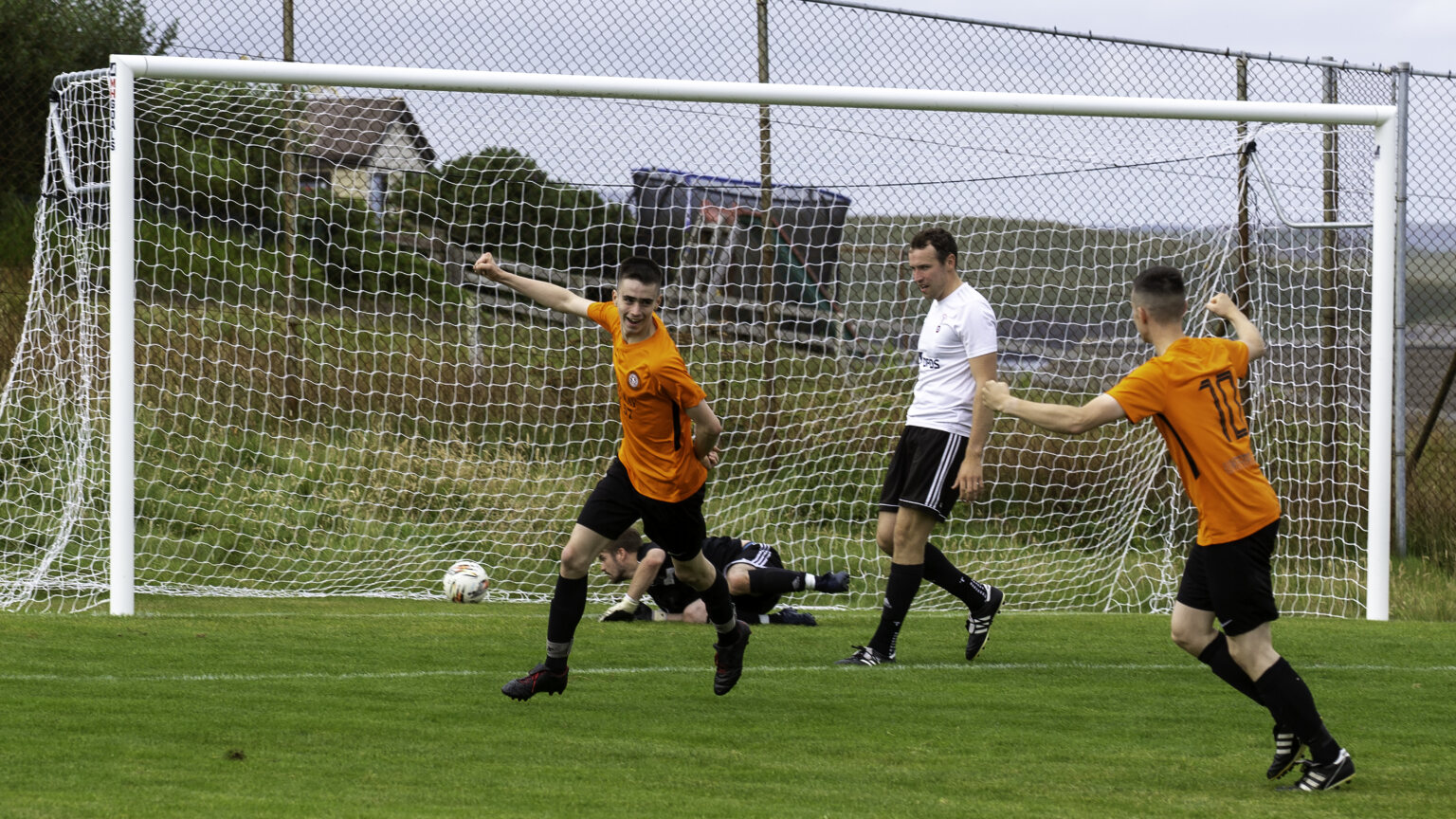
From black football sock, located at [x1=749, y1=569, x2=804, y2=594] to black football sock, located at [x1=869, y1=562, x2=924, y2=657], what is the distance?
88 centimetres

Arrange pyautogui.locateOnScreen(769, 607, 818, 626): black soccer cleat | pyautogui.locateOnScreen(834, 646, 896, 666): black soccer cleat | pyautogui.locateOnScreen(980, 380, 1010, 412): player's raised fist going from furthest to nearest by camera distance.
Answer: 1. pyautogui.locateOnScreen(769, 607, 818, 626): black soccer cleat
2. pyautogui.locateOnScreen(834, 646, 896, 666): black soccer cleat
3. pyautogui.locateOnScreen(980, 380, 1010, 412): player's raised fist

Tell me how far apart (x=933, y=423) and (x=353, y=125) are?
473 cm

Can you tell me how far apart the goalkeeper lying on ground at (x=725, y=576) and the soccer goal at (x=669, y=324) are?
167 cm

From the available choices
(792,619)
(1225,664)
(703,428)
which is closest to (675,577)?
(792,619)

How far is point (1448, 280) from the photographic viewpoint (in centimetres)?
1104

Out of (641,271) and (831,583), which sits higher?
(641,271)

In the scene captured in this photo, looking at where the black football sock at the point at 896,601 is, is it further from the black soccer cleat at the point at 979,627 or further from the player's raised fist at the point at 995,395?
the player's raised fist at the point at 995,395

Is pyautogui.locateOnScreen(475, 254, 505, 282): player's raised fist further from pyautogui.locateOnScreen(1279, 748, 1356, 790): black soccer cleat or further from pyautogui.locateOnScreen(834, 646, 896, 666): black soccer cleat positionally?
pyautogui.locateOnScreen(1279, 748, 1356, 790): black soccer cleat

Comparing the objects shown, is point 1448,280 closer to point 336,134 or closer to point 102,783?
point 336,134

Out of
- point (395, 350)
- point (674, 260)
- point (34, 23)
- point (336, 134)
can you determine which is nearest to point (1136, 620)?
point (674, 260)

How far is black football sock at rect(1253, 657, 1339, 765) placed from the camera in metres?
4.30

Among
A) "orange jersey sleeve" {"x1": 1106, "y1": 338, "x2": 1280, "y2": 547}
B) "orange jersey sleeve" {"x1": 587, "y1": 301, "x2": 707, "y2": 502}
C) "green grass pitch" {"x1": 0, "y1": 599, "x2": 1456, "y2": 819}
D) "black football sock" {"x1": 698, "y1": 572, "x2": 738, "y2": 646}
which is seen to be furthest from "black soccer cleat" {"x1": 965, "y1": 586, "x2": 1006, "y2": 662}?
"orange jersey sleeve" {"x1": 1106, "y1": 338, "x2": 1280, "y2": 547}

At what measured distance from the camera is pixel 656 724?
5.19m

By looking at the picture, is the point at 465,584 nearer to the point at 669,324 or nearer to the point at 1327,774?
the point at 669,324
